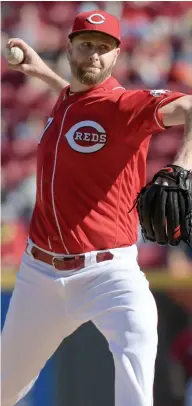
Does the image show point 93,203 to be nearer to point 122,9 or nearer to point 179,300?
point 179,300

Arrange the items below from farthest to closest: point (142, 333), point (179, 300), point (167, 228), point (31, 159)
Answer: point (31, 159) < point (179, 300) < point (142, 333) < point (167, 228)

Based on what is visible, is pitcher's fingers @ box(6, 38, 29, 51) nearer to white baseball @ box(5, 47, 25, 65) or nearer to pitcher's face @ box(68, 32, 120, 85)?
white baseball @ box(5, 47, 25, 65)

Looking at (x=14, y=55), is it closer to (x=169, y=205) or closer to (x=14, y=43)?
(x=14, y=43)

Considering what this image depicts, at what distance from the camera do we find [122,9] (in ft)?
14.1

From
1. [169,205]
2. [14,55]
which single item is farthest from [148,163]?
[169,205]

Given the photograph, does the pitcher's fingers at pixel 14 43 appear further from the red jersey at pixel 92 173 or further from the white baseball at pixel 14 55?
the red jersey at pixel 92 173

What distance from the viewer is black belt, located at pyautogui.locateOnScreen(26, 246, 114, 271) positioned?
9.00ft

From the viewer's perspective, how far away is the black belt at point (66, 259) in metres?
2.74

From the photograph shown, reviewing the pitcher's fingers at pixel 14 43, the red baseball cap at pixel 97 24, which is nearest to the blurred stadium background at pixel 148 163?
the pitcher's fingers at pixel 14 43

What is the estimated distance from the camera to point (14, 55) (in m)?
3.34

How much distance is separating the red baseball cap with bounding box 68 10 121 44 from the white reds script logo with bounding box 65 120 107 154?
1.10 feet

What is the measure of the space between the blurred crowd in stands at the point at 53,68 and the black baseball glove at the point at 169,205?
5.71ft

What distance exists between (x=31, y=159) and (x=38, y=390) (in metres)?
1.16

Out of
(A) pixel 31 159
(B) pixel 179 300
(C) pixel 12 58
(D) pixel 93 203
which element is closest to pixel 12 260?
(A) pixel 31 159
